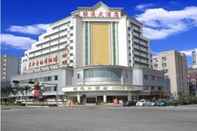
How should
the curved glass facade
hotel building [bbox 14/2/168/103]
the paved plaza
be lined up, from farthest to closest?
1. hotel building [bbox 14/2/168/103]
2. the curved glass facade
3. the paved plaza

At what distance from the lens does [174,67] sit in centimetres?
14538

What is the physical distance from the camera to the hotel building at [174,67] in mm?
145500

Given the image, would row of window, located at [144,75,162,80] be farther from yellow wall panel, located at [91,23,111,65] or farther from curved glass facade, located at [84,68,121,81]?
yellow wall panel, located at [91,23,111,65]

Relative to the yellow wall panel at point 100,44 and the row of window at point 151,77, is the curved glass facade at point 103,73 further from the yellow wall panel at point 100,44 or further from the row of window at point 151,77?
the row of window at point 151,77

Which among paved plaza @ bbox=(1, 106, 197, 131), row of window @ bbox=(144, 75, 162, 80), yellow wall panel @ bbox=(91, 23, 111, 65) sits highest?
yellow wall panel @ bbox=(91, 23, 111, 65)

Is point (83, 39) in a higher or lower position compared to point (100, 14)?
lower

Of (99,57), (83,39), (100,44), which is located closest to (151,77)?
(99,57)

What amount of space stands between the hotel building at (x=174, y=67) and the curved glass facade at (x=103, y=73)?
166 ft

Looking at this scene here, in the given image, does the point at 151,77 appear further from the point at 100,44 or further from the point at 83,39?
the point at 83,39

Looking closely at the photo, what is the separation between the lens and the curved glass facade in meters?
96.1

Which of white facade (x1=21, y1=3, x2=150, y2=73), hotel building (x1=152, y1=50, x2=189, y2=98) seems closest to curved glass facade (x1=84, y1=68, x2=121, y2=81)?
white facade (x1=21, y1=3, x2=150, y2=73)

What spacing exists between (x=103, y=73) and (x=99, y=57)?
12586mm

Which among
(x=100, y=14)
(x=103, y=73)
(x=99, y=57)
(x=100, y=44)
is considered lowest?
(x=103, y=73)

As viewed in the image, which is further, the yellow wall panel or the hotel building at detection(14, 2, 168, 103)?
the yellow wall panel
